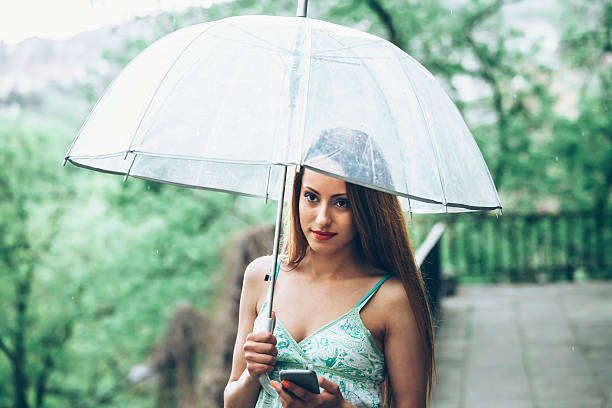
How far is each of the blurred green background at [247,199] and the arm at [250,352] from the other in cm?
679

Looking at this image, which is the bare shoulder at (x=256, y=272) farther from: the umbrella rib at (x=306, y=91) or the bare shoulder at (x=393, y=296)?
the umbrella rib at (x=306, y=91)

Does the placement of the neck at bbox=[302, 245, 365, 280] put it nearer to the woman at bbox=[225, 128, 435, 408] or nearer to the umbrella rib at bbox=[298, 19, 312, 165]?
the woman at bbox=[225, 128, 435, 408]

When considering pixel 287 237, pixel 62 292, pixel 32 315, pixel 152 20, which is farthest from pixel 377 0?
pixel 32 315

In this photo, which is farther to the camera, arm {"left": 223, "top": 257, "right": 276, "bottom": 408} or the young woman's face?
the young woman's face

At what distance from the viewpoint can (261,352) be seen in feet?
5.58

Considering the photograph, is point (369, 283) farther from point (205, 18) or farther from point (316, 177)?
point (205, 18)

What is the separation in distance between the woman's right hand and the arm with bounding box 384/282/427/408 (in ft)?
1.22

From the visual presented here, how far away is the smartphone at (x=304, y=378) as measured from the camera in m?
1.62

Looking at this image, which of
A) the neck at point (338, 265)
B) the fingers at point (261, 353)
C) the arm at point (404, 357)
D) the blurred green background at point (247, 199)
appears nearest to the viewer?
the fingers at point (261, 353)

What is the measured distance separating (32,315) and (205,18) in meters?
10.6

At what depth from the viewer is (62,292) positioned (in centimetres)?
1603

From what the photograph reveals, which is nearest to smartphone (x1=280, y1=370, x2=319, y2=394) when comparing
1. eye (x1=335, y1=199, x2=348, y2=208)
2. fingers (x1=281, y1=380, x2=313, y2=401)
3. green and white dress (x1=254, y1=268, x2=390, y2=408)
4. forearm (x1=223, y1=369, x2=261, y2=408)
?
fingers (x1=281, y1=380, x2=313, y2=401)

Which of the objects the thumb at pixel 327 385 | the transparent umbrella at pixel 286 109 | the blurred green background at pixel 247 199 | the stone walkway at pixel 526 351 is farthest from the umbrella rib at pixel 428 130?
the blurred green background at pixel 247 199

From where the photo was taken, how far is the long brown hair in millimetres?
1883
